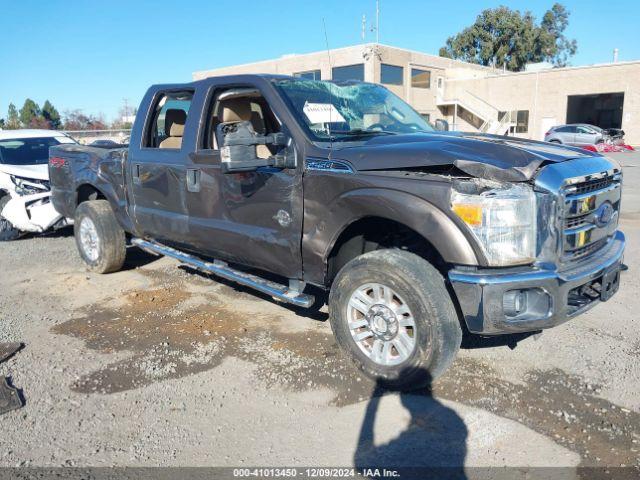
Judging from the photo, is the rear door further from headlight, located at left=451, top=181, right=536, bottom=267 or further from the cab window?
headlight, located at left=451, top=181, right=536, bottom=267

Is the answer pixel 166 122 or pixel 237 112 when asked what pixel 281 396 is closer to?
pixel 237 112

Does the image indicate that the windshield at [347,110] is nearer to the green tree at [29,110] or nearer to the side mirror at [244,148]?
the side mirror at [244,148]

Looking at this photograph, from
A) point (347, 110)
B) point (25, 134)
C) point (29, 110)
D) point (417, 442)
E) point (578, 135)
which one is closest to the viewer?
point (417, 442)

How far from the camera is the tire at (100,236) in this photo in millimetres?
6238

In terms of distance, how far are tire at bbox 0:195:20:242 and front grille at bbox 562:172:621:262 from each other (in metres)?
8.42

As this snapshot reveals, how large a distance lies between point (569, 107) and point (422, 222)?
44.5m

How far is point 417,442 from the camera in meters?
3.03

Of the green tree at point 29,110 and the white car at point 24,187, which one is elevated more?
the green tree at point 29,110

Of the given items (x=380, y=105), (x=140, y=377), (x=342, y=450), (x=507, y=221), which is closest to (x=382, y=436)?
(x=342, y=450)

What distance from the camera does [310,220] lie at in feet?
13.0

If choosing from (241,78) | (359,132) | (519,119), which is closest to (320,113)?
(359,132)

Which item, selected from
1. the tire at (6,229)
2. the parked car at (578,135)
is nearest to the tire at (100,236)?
the tire at (6,229)

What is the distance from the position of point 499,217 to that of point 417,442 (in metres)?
1.35

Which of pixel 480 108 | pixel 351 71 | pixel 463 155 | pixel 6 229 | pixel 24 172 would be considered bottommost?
pixel 6 229
